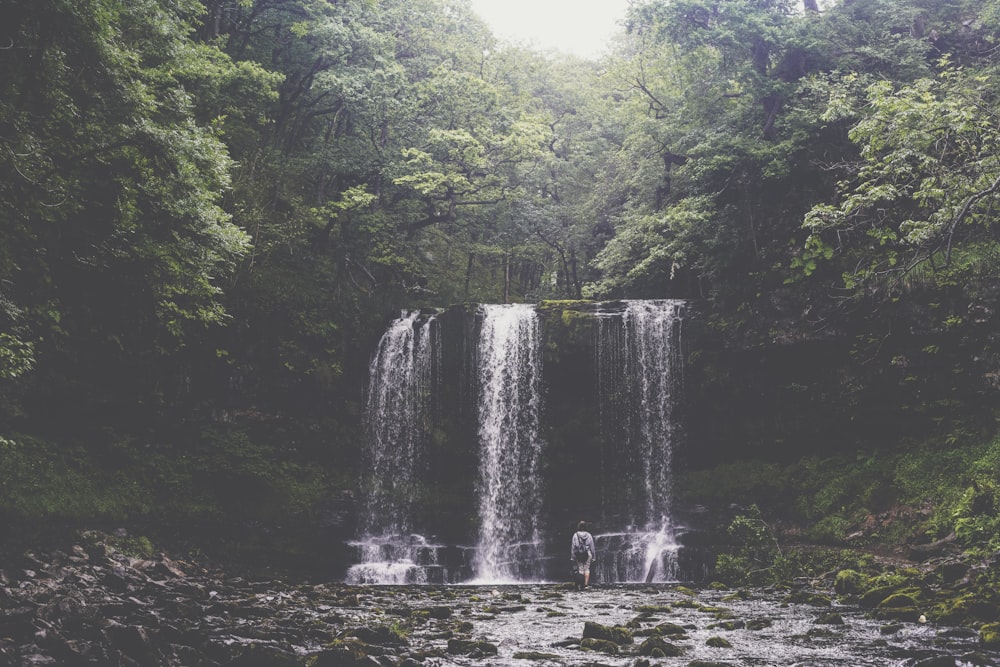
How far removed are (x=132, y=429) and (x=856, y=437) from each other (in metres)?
17.5

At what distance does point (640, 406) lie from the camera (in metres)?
18.9

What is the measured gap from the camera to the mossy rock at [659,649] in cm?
625

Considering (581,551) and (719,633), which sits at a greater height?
(719,633)

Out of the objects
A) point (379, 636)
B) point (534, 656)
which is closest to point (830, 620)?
point (534, 656)

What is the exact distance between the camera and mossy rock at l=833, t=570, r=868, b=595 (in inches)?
417

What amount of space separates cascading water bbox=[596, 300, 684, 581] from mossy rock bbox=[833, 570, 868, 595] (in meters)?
6.89

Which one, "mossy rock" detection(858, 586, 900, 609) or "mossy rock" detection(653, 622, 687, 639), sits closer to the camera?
"mossy rock" detection(653, 622, 687, 639)

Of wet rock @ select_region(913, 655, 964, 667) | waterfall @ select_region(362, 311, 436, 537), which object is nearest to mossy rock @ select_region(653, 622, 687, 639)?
wet rock @ select_region(913, 655, 964, 667)

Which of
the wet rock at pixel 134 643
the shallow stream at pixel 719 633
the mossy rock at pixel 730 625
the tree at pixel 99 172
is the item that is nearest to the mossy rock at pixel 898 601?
the shallow stream at pixel 719 633

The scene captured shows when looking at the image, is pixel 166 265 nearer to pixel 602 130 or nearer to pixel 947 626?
pixel 947 626

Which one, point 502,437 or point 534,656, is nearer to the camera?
point 534,656

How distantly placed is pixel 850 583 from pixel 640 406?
8589 mm

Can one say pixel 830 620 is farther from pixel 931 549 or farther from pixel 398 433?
pixel 398 433

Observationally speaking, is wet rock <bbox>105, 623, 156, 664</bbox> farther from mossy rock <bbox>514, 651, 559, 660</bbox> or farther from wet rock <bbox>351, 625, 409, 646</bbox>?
mossy rock <bbox>514, 651, 559, 660</bbox>
